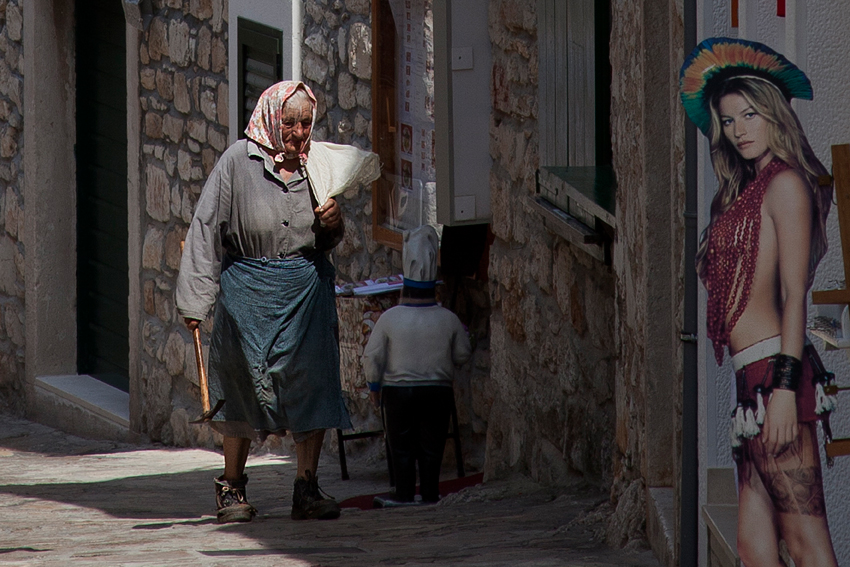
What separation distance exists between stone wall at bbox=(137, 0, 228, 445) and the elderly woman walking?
8.69 feet

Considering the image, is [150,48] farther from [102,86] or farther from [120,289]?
[120,289]

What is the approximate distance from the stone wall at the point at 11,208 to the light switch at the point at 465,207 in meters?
4.55

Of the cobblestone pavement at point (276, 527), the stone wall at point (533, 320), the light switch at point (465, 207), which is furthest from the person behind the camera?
the light switch at point (465, 207)

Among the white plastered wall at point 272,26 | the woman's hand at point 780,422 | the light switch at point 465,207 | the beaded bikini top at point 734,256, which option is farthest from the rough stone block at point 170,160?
the woman's hand at point 780,422

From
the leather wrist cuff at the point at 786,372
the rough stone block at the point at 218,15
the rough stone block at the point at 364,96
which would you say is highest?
the rough stone block at the point at 218,15

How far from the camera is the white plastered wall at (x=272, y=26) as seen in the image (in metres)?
7.32

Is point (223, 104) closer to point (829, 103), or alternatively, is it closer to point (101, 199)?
point (101, 199)

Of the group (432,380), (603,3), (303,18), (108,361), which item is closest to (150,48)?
(303,18)

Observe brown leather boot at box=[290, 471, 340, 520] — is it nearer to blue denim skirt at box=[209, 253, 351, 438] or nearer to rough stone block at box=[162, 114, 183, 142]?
blue denim skirt at box=[209, 253, 351, 438]

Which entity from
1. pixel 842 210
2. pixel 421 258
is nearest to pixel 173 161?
pixel 421 258

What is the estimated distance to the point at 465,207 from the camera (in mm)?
6070

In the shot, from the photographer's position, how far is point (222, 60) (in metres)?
7.79

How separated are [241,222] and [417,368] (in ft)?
4.47

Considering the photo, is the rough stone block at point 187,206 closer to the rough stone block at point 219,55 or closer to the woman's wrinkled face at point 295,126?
the rough stone block at point 219,55
